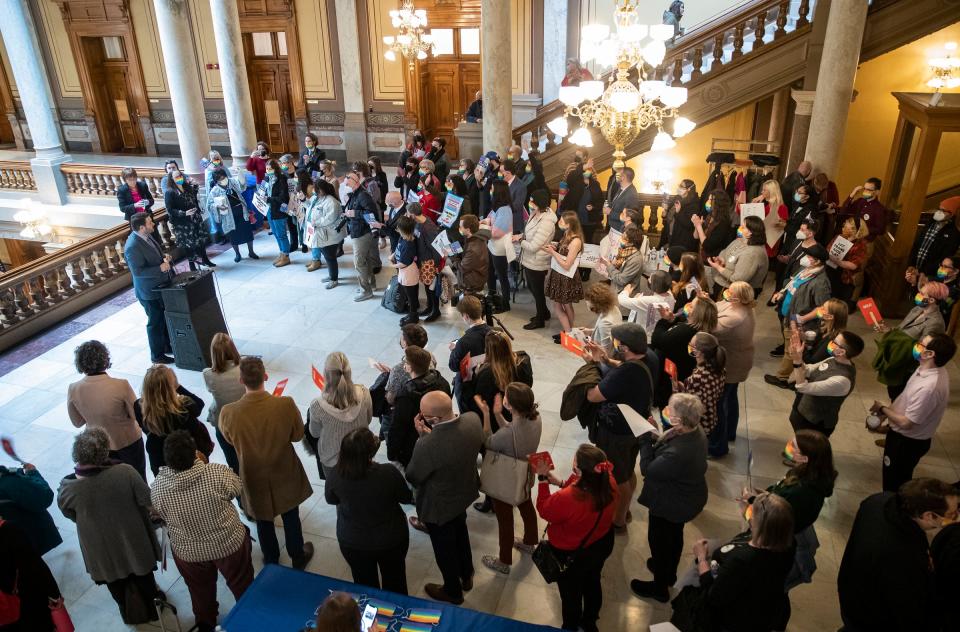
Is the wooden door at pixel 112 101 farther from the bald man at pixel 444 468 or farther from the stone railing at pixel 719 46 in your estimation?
the bald man at pixel 444 468

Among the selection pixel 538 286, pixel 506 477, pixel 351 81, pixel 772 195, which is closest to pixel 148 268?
pixel 538 286

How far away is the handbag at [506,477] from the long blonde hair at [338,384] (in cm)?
85

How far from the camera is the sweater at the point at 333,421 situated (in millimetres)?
4008

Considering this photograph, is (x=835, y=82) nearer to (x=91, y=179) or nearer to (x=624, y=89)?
(x=624, y=89)

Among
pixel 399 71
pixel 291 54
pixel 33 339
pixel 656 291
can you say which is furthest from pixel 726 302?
pixel 291 54

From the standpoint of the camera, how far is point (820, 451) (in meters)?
3.24

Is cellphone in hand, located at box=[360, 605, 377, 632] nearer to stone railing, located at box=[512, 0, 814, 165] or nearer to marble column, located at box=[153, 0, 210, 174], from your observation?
stone railing, located at box=[512, 0, 814, 165]

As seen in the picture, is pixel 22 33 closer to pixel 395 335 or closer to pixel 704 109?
pixel 395 335

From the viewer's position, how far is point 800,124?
8984 mm

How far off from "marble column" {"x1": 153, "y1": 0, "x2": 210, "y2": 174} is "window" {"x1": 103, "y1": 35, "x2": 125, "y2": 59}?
661 cm

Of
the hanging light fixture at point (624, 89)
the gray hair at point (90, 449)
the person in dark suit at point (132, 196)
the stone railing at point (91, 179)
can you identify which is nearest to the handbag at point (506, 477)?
the gray hair at point (90, 449)

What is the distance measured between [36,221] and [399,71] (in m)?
7.65

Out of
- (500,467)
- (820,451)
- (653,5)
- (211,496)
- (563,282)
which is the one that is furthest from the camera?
(653,5)

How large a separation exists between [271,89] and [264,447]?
13.8 metres
